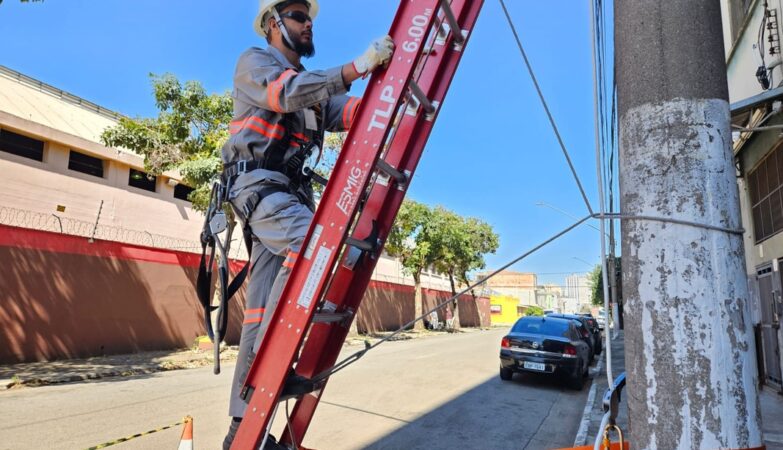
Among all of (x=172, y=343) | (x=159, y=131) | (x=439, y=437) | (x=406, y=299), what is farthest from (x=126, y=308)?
(x=406, y=299)

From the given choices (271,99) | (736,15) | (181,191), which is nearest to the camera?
(271,99)

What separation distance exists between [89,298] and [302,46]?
42.3ft

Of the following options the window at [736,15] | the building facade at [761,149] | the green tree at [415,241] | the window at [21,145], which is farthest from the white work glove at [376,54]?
the green tree at [415,241]

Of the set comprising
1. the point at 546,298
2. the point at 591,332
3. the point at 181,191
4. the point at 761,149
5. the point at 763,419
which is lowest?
the point at 763,419

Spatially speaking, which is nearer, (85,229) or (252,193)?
(252,193)

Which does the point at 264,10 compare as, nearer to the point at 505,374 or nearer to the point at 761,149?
the point at 761,149

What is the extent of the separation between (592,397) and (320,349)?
903 cm

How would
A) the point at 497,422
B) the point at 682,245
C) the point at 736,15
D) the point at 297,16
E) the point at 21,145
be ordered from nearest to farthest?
1. the point at 682,245
2. the point at 297,16
3. the point at 497,422
4. the point at 736,15
5. the point at 21,145

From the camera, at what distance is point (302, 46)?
269 cm

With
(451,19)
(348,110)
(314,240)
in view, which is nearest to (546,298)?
(348,110)

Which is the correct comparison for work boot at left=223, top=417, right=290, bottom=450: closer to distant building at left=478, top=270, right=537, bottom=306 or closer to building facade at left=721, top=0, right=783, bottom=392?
building facade at left=721, top=0, right=783, bottom=392

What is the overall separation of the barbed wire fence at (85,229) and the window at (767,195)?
10.4 metres

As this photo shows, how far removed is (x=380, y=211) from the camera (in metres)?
2.40

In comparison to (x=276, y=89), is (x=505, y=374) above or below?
below
